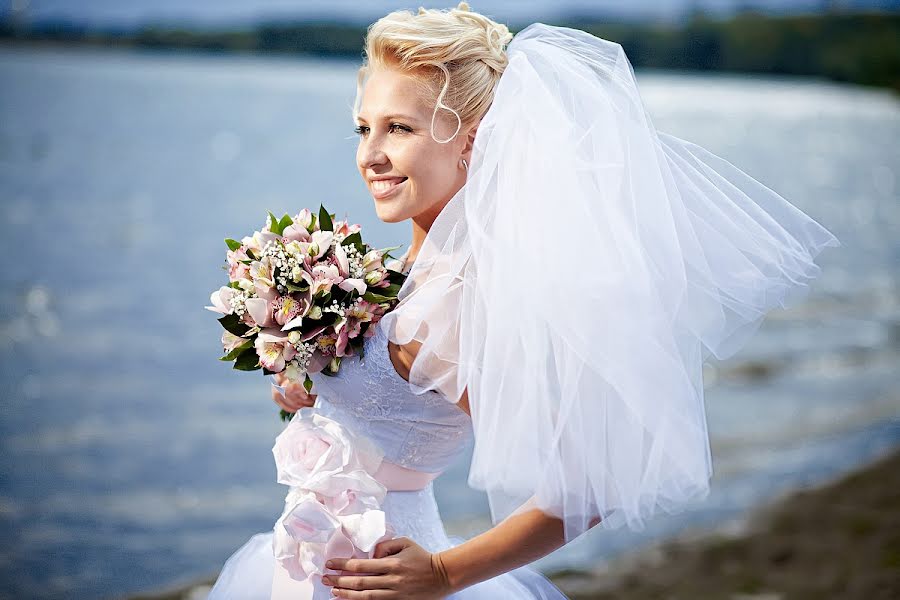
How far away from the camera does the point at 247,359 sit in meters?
2.38

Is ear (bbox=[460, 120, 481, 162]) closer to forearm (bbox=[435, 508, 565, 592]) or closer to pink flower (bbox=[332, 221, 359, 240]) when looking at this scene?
pink flower (bbox=[332, 221, 359, 240])

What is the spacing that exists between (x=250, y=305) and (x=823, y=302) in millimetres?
16239

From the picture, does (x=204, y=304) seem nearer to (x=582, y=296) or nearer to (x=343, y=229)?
(x=343, y=229)

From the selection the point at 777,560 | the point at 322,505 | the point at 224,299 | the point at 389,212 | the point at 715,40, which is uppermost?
the point at 715,40

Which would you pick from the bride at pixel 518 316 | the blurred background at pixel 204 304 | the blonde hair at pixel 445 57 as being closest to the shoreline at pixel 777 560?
the blurred background at pixel 204 304

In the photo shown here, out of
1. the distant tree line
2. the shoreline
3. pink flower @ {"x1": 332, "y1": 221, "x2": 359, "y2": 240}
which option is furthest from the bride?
the distant tree line

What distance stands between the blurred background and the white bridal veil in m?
0.57

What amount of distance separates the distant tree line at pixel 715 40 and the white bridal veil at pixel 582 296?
5050 centimetres

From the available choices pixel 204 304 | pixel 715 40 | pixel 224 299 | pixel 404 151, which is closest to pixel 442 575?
pixel 224 299

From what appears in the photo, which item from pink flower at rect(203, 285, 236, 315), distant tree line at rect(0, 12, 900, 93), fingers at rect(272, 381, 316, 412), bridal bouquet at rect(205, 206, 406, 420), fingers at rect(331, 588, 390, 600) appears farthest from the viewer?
distant tree line at rect(0, 12, 900, 93)

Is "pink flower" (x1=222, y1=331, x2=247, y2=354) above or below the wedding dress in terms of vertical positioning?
above

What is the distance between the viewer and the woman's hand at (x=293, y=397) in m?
2.58

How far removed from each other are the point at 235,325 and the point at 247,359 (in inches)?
3.3

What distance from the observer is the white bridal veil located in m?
2.02
